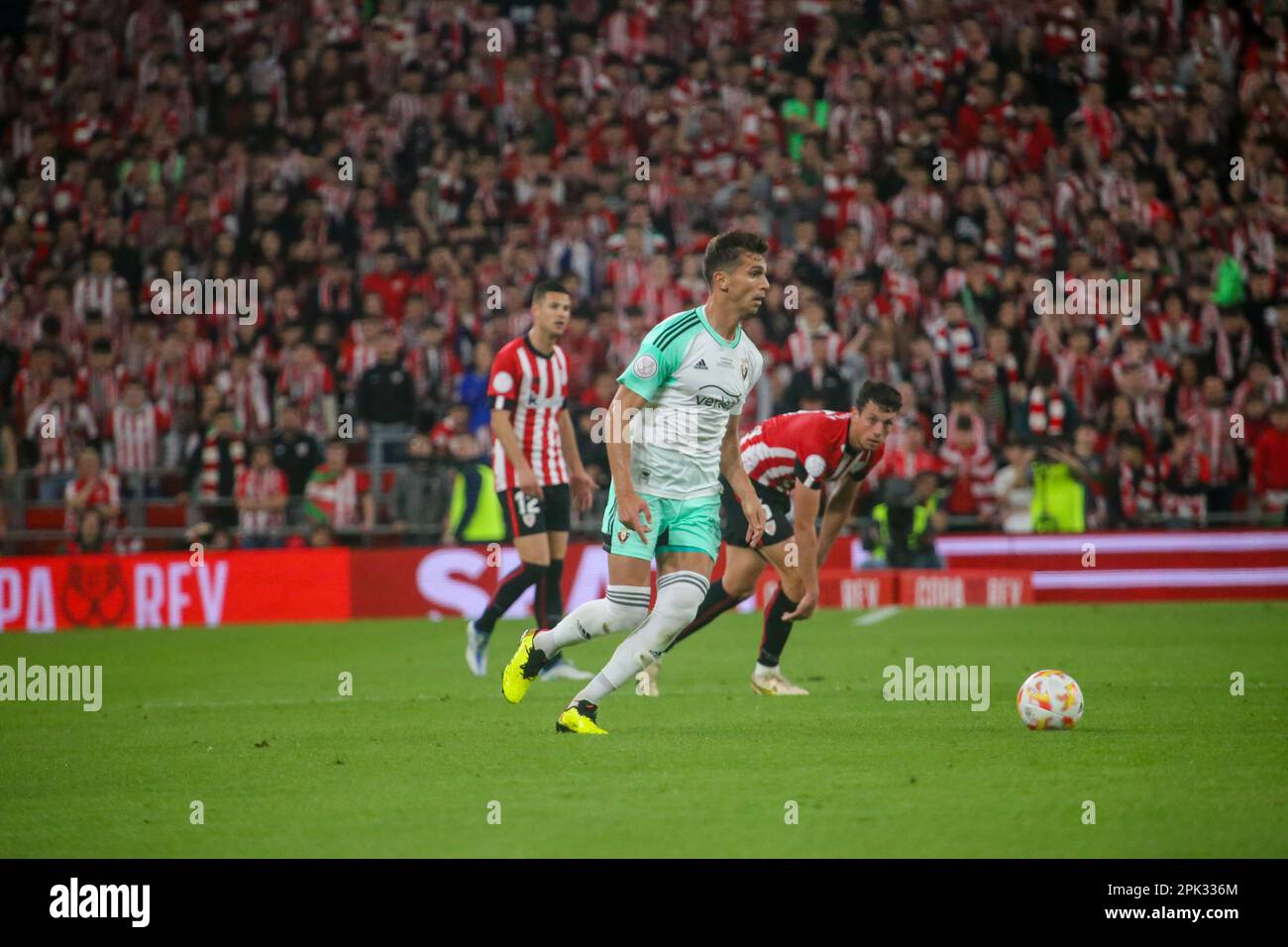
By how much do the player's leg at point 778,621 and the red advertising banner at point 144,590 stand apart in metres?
8.79

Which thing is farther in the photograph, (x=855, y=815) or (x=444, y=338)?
(x=444, y=338)

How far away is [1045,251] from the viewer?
21.0 metres

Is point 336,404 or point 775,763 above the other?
point 336,404

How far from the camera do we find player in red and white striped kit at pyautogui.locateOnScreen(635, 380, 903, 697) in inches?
416

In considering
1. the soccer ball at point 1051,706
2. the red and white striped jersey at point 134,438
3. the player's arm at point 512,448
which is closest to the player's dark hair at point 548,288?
the player's arm at point 512,448

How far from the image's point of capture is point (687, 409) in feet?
29.2

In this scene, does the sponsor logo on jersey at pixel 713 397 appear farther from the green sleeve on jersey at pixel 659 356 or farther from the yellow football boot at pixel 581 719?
the yellow football boot at pixel 581 719

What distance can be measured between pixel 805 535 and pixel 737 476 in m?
1.64

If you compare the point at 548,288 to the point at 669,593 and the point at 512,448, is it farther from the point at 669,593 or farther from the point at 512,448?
the point at 669,593
